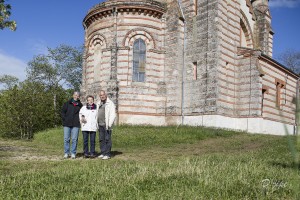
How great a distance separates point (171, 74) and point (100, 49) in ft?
18.9

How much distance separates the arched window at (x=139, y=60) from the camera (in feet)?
75.1

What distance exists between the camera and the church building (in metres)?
21.4

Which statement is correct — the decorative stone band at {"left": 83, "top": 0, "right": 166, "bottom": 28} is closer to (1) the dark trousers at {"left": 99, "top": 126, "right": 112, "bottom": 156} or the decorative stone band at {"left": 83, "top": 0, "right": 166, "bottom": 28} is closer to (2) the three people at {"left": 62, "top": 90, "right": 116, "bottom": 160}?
(2) the three people at {"left": 62, "top": 90, "right": 116, "bottom": 160}

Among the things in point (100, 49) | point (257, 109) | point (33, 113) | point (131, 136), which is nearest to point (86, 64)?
point (100, 49)

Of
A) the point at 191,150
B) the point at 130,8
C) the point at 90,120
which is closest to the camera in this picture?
the point at 90,120

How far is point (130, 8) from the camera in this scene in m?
22.9

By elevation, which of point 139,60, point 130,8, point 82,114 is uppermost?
point 130,8

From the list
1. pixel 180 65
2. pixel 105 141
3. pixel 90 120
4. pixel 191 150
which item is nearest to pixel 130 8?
pixel 180 65

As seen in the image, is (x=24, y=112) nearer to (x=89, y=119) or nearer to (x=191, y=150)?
(x=89, y=119)

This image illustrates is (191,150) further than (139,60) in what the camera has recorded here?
No

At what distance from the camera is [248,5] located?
2600cm

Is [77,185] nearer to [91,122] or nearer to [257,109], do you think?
[91,122]

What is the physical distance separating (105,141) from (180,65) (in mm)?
13454

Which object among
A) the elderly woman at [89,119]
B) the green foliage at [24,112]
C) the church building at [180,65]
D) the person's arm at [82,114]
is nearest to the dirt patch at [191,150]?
the elderly woman at [89,119]
